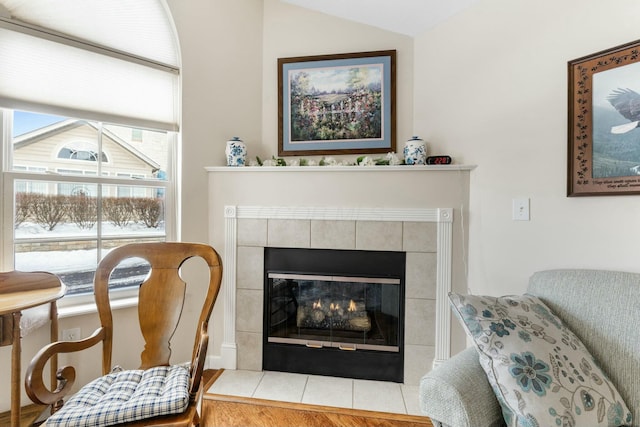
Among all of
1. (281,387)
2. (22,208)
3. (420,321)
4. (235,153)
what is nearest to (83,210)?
(22,208)

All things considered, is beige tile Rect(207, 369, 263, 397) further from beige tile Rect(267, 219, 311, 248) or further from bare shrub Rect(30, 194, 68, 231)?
bare shrub Rect(30, 194, 68, 231)

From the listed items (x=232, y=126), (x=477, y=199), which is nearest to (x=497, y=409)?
(x=477, y=199)

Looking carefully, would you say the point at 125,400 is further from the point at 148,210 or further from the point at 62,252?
the point at 148,210

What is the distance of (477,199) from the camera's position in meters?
1.87

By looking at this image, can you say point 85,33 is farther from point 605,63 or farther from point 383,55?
point 605,63

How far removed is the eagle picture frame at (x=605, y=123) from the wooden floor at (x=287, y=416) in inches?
61.2

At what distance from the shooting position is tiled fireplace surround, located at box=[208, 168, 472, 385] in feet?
6.23

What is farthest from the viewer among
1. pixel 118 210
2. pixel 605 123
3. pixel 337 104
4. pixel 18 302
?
pixel 337 104

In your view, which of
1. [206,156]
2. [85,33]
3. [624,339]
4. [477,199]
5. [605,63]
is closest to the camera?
[624,339]

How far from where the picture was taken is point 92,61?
1744mm

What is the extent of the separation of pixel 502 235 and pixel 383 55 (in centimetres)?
158

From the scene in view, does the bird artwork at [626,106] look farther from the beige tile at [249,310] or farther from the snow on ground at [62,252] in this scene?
the snow on ground at [62,252]

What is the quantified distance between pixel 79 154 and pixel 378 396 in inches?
94.9

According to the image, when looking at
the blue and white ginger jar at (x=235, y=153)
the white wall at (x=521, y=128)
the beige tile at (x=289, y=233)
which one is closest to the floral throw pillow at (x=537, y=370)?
the white wall at (x=521, y=128)
